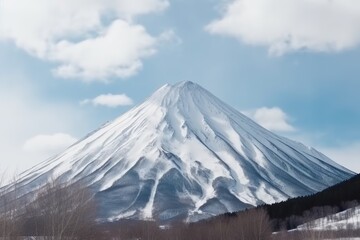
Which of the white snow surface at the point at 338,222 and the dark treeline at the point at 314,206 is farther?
the dark treeline at the point at 314,206

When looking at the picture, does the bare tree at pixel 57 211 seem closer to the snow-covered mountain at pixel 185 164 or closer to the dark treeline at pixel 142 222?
the dark treeline at pixel 142 222

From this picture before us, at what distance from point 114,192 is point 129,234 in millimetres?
57475

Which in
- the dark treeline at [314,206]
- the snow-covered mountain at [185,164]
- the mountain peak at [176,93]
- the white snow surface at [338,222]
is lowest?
the white snow surface at [338,222]

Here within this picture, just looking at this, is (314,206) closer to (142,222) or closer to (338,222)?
(338,222)

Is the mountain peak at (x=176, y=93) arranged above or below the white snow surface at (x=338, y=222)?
above

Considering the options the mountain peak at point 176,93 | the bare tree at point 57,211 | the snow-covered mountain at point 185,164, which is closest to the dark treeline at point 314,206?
the bare tree at point 57,211

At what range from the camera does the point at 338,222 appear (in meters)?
55.2

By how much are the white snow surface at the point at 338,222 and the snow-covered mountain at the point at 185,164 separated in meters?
38.8

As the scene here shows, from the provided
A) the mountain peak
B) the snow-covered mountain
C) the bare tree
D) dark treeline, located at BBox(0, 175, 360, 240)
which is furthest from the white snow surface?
the mountain peak

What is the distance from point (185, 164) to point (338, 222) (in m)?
68.2

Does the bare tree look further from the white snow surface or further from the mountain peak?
the mountain peak

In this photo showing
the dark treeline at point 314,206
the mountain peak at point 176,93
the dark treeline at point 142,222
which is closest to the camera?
the dark treeline at point 142,222

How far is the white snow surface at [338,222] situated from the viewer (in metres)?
52.6

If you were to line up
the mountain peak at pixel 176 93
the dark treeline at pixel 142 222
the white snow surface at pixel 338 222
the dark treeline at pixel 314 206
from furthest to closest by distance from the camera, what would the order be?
the mountain peak at pixel 176 93, the dark treeline at pixel 314 206, the white snow surface at pixel 338 222, the dark treeline at pixel 142 222
